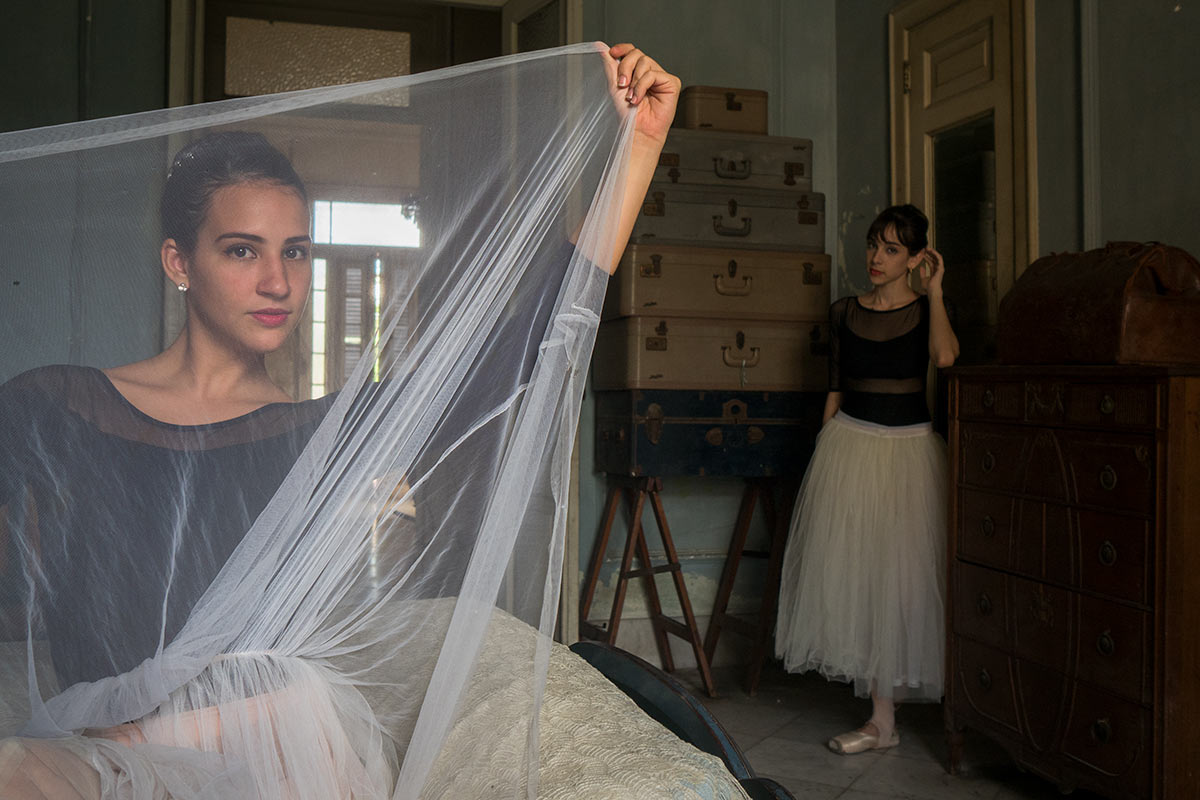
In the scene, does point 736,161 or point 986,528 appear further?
point 736,161

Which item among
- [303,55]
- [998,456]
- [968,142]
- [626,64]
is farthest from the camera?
[303,55]

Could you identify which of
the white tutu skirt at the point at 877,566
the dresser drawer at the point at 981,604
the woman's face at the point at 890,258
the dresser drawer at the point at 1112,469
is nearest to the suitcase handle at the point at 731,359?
the white tutu skirt at the point at 877,566

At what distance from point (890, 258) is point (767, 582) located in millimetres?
1254

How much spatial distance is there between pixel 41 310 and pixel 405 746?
0.57 m

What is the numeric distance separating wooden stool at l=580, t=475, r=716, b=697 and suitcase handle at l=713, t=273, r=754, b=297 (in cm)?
69

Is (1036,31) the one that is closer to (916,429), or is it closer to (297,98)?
A: (916,429)

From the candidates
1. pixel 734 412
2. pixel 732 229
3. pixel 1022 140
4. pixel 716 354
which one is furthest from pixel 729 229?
pixel 1022 140

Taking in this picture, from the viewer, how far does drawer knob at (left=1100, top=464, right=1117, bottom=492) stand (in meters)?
2.11

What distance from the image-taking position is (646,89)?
1.36 m

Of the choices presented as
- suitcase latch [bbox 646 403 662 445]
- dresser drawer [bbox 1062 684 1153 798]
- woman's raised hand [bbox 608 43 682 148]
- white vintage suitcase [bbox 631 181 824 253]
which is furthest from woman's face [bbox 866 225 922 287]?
woman's raised hand [bbox 608 43 682 148]

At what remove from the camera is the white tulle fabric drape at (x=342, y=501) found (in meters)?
0.94

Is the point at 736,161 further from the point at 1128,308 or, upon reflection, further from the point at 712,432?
the point at 1128,308

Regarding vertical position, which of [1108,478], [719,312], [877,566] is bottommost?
[877,566]

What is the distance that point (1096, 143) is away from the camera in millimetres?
2732
